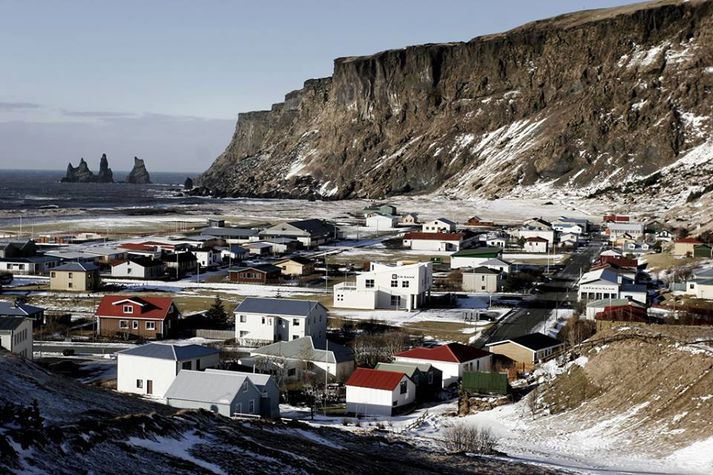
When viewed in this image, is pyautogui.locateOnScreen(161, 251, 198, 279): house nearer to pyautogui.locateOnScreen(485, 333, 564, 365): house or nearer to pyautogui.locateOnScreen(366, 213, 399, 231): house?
pyautogui.locateOnScreen(485, 333, 564, 365): house

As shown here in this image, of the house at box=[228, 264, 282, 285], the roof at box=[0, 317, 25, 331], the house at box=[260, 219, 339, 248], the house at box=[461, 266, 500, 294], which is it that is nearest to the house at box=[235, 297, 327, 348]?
the roof at box=[0, 317, 25, 331]

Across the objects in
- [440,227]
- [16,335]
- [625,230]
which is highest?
[625,230]

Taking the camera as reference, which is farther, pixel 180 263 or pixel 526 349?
pixel 180 263

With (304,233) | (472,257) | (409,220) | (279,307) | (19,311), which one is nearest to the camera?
(19,311)

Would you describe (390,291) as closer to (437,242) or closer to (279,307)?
(279,307)

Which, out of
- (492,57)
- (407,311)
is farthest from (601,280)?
(492,57)

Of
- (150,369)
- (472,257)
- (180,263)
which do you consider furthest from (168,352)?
(472,257)

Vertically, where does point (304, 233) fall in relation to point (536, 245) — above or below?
above

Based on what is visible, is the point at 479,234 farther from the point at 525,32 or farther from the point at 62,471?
the point at 525,32
